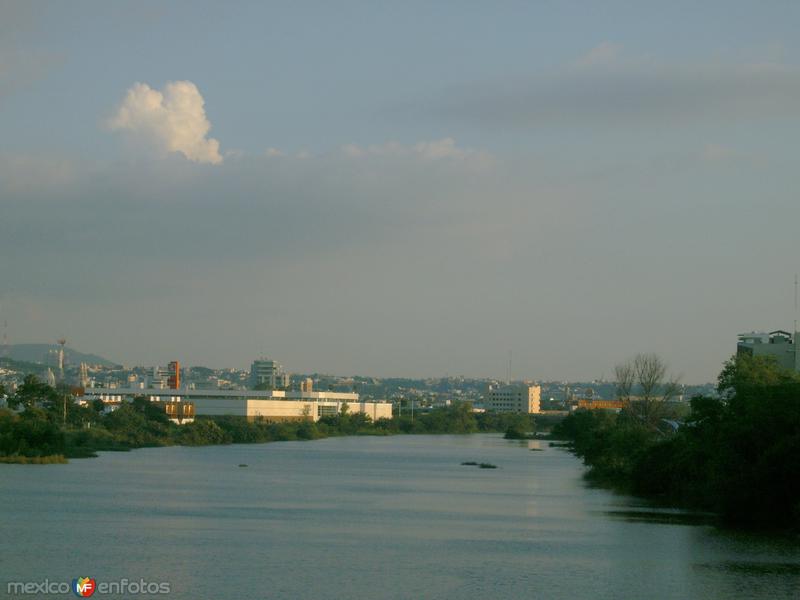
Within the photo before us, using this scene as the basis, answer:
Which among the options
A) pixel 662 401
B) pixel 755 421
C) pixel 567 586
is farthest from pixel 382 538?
pixel 662 401

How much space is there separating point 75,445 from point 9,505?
4525cm

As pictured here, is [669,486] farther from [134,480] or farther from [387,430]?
[387,430]

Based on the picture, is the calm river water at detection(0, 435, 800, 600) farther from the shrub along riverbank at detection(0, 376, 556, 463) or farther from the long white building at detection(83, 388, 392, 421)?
the long white building at detection(83, 388, 392, 421)

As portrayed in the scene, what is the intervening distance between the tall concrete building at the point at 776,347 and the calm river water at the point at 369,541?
23.6m

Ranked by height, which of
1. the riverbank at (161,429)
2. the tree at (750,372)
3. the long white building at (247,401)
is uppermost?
the tree at (750,372)

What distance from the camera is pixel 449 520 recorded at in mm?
38938

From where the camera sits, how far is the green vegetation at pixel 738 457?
36.0 metres

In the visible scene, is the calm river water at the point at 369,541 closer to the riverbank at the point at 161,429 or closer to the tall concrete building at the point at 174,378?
the riverbank at the point at 161,429

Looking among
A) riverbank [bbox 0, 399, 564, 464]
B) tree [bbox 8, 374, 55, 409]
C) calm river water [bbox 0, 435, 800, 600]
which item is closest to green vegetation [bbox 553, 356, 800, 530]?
calm river water [bbox 0, 435, 800, 600]

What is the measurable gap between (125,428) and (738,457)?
7128cm

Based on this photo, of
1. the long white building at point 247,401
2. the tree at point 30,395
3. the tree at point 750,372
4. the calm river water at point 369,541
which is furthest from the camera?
the long white building at point 247,401

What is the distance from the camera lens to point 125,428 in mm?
100000

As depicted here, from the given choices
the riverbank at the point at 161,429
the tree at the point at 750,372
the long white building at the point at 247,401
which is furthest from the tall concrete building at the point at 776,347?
the long white building at the point at 247,401

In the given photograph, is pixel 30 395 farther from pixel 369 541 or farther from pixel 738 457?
pixel 738 457
